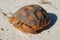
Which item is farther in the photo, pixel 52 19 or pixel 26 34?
pixel 52 19

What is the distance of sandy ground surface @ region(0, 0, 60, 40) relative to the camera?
290 cm

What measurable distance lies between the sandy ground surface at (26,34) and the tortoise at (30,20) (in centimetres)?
8

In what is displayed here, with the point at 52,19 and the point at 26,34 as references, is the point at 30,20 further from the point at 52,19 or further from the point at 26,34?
the point at 52,19

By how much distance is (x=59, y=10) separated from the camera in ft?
11.5

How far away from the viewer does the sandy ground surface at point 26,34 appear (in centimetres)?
290

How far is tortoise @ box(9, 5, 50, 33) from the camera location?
2.90 m

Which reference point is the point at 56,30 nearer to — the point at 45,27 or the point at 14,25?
the point at 45,27

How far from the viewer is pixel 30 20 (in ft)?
9.54

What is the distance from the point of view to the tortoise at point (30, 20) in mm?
2900

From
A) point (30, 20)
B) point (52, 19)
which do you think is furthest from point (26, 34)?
point (52, 19)

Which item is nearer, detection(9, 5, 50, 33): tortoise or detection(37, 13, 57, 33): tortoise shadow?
detection(9, 5, 50, 33): tortoise

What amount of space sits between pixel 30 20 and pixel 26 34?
8.7 inches

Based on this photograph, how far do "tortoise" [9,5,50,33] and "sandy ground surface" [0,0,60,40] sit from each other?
83 millimetres

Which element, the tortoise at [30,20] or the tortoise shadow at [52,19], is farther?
the tortoise shadow at [52,19]
